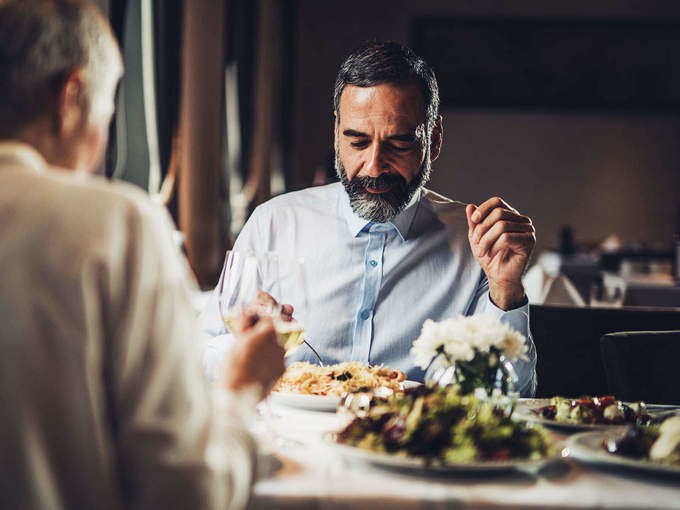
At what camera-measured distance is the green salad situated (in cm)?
92

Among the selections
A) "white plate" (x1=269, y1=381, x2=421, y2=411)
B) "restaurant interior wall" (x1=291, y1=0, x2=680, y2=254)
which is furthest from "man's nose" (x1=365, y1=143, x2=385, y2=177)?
"restaurant interior wall" (x1=291, y1=0, x2=680, y2=254)

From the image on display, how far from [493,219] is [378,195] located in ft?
1.11

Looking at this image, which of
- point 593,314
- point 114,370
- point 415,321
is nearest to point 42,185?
point 114,370

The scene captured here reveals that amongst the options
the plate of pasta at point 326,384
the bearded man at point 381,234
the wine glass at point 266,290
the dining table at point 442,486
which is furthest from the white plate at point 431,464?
the bearded man at point 381,234

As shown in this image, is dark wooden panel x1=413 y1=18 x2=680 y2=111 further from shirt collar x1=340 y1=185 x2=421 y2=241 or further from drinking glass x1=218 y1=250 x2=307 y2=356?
drinking glass x1=218 y1=250 x2=307 y2=356

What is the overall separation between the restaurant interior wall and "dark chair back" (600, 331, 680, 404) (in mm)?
7985

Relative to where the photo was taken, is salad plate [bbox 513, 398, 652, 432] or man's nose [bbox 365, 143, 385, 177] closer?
salad plate [bbox 513, 398, 652, 432]

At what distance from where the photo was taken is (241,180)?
21.0 feet

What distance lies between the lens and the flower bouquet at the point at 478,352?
1.12m

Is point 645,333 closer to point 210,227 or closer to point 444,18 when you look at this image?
point 210,227

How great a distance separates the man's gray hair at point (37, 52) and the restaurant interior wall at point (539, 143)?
8857 millimetres

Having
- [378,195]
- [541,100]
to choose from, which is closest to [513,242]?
[378,195]

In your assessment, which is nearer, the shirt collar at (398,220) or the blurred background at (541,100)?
the shirt collar at (398,220)

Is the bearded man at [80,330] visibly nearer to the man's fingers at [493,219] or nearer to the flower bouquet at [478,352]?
the flower bouquet at [478,352]
